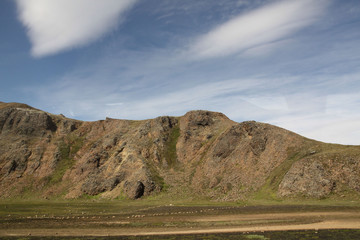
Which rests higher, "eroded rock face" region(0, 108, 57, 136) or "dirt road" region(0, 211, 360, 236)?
"eroded rock face" region(0, 108, 57, 136)

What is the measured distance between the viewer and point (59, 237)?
29.9 meters

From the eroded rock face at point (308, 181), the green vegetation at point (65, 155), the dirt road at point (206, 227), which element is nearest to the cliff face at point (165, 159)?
the eroded rock face at point (308, 181)

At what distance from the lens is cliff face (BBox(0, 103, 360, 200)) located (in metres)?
67.0

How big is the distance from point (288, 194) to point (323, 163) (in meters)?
11.6

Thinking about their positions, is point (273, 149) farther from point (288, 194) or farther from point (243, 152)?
point (288, 194)

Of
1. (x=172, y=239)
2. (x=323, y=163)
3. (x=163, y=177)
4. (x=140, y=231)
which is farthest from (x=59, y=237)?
(x=163, y=177)

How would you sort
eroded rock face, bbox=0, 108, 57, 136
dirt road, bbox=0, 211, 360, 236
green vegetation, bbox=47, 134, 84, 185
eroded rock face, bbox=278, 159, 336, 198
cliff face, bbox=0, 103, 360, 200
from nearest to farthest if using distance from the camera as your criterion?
dirt road, bbox=0, 211, 360, 236, eroded rock face, bbox=278, 159, 336, 198, cliff face, bbox=0, 103, 360, 200, green vegetation, bbox=47, 134, 84, 185, eroded rock face, bbox=0, 108, 57, 136

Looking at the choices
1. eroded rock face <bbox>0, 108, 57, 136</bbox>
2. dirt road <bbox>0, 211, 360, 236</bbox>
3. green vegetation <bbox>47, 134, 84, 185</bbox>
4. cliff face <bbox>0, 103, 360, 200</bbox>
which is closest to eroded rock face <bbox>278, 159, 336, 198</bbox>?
cliff face <bbox>0, 103, 360, 200</bbox>

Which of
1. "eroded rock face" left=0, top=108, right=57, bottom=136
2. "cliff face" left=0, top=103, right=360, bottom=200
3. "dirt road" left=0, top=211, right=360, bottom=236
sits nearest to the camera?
"dirt road" left=0, top=211, right=360, bottom=236

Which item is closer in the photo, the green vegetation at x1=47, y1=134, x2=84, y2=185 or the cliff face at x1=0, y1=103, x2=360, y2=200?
the cliff face at x1=0, y1=103, x2=360, y2=200

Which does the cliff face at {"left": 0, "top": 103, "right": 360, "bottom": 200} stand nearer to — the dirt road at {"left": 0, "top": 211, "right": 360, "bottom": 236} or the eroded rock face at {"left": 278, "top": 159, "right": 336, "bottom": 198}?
the eroded rock face at {"left": 278, "top": 159, "right": 336, "bottom": 198}

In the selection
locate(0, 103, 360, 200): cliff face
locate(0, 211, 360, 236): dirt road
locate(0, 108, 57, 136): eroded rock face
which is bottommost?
locate(0, 211, 360, 236): dirt road

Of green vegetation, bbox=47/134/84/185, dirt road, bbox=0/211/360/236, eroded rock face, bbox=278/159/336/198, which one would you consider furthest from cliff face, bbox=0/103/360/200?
dirt road, bbox=0/211/360/236

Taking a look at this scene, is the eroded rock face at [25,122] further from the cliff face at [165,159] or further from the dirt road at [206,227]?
the dirt road at [206,227]
